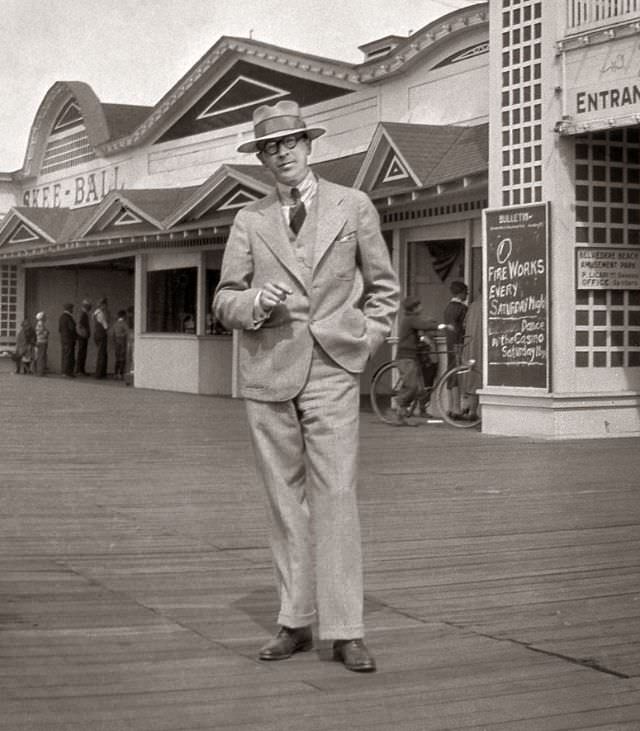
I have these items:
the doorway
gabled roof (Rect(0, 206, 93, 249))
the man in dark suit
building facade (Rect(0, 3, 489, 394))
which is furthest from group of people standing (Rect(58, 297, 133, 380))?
the doorway

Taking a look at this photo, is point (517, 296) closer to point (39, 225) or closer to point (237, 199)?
point (237, 199)

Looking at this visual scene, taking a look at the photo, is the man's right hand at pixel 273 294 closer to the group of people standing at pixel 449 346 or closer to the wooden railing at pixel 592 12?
the wooden railing at pixel 592 12

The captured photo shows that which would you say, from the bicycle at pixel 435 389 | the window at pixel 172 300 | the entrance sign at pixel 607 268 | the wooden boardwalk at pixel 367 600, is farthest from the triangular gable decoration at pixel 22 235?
the wooden boardwalk at pixel 367 600

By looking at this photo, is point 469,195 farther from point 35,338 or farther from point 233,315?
point 35,338

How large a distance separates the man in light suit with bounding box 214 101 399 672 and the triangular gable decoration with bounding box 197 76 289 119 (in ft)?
57.7

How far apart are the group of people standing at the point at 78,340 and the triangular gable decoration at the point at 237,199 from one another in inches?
296

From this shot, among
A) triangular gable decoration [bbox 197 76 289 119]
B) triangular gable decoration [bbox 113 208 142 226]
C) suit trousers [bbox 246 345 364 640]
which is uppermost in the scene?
triangular gable decoration [bbox 197 76 289 119]

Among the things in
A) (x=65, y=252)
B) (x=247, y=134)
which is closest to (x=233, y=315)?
(x=247, y=134)

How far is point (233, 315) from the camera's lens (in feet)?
15.7

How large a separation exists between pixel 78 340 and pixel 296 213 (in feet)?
87.6

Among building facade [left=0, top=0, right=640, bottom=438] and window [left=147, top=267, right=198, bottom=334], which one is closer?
building facade [left=0, top=0, right=640, bottom=438]

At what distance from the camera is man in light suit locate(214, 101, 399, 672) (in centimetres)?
473

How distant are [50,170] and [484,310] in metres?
20.0

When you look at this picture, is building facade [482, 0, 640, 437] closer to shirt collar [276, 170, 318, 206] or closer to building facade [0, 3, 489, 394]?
building facade [0, 3, 489, 394]
